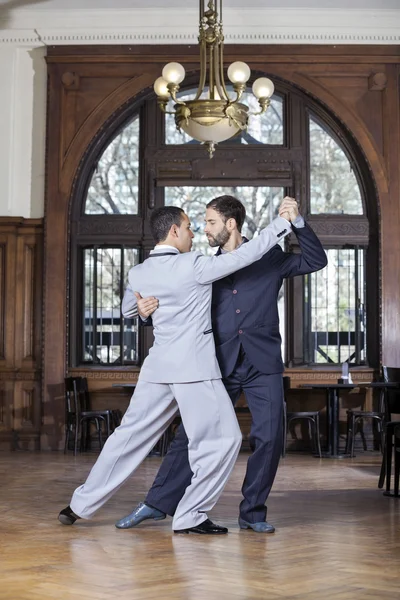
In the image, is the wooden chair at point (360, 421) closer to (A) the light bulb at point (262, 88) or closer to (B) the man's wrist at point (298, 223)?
(A) the light bulb at point (262, 88)

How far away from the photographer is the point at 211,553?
373 cm

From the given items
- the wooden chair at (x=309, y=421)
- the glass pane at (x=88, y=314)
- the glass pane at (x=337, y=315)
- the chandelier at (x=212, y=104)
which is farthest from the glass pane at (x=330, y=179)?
the chandelier at (x=212, y=104)

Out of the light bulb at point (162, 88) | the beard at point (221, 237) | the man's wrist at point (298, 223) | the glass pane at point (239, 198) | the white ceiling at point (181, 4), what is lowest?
the beard at point (221, 237)

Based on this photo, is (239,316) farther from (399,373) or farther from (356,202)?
(356,202)

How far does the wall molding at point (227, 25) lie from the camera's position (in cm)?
1034

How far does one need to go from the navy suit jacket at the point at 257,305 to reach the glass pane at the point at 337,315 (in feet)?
19.7

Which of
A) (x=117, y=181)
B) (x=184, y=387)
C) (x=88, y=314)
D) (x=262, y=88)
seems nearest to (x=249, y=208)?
(x=117, y=181)

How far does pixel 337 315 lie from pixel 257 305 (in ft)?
20.3

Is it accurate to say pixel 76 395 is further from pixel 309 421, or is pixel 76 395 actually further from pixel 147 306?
pixel 147 306

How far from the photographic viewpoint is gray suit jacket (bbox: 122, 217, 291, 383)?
4.18 meters

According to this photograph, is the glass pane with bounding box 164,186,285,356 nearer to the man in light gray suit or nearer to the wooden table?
the wooden table

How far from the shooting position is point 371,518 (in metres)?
4.82

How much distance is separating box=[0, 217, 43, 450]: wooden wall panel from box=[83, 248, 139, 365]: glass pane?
1.89 feet

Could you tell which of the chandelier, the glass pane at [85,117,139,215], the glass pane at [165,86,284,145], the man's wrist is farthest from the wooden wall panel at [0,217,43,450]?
the man's wrist
